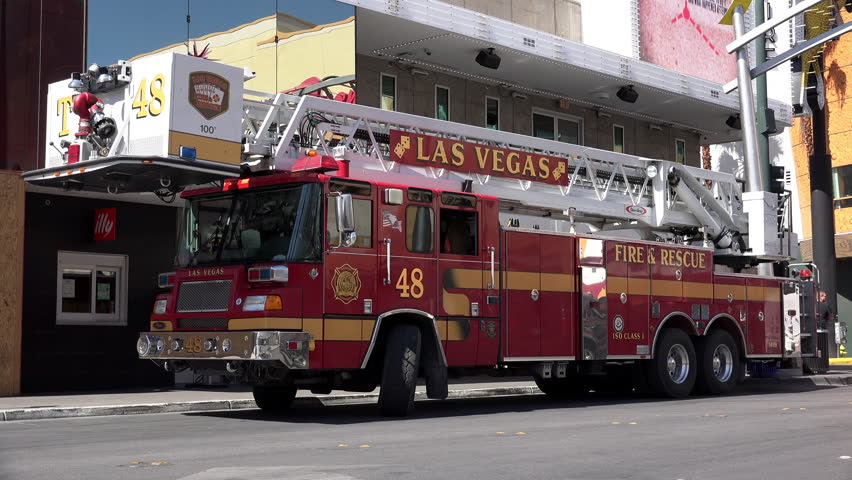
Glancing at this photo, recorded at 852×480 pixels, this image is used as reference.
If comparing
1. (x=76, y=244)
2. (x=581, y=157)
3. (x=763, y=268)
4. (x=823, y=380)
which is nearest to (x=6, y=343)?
(x=76, y=244)

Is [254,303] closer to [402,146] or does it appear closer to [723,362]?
[402,146]

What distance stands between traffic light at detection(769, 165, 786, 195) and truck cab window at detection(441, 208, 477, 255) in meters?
8.57

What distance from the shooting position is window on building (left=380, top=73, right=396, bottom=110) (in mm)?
20547

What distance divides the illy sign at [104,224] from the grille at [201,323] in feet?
20.6

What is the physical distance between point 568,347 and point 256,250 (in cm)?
485

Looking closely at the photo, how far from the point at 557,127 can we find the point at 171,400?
12.9 m

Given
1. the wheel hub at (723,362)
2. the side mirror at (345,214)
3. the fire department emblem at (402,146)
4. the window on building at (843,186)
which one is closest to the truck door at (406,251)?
the fire department emblem at (402,146)

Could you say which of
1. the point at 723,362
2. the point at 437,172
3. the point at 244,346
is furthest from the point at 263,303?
the point at 723,362

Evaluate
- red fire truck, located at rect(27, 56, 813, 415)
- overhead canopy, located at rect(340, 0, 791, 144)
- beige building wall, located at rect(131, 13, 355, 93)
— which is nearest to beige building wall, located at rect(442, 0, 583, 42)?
overhead canopy, located at rect(340, 0, 791, 144)

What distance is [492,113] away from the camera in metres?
22.9

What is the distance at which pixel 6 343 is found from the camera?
16141 millimetres

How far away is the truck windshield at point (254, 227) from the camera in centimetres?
1122

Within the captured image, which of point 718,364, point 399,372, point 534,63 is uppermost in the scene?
point 534,63

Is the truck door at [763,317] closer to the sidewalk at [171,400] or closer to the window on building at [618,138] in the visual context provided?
the sidewalk at [171,400]
